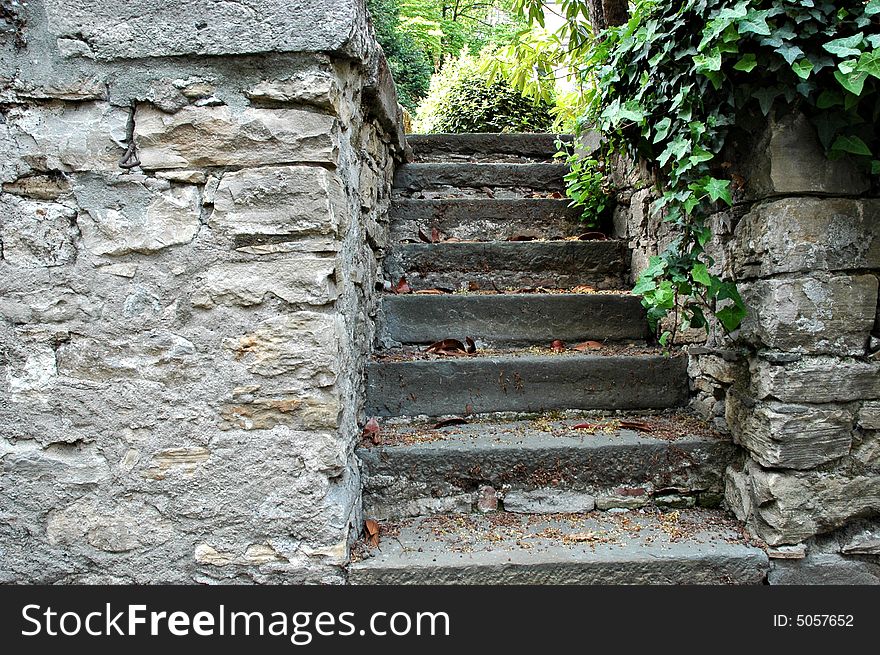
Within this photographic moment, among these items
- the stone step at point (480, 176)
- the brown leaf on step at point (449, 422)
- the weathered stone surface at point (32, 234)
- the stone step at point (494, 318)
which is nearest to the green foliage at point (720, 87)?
the stone step at point (494, 318)

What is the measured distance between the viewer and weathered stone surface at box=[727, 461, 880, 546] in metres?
1.83

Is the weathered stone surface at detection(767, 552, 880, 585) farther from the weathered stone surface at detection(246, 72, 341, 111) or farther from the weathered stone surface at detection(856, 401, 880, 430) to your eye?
the weathered stone surface at detection(246, 72, 341, 111)

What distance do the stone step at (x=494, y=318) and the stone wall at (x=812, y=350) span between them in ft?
2.71

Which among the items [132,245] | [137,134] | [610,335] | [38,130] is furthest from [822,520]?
[38,130]

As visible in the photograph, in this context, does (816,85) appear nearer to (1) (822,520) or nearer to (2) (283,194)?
(1) (822,520)

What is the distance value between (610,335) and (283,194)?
1610 millimetres

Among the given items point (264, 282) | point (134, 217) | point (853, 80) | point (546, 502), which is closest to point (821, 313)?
point (853, 80)

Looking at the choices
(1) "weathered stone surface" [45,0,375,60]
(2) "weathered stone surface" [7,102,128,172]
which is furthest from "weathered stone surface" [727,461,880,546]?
(2) "weathered stone surface" [7,102,128,172]

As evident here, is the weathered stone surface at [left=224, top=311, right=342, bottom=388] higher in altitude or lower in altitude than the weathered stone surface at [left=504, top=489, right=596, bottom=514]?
higher

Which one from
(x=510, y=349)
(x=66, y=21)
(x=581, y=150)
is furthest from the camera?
(x=581, y=150)

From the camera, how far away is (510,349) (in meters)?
2.59

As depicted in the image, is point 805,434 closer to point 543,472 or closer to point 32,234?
point 543,472

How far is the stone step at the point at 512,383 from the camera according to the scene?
2.32m

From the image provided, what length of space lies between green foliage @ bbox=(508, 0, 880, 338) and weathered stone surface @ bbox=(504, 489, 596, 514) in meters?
0.68
